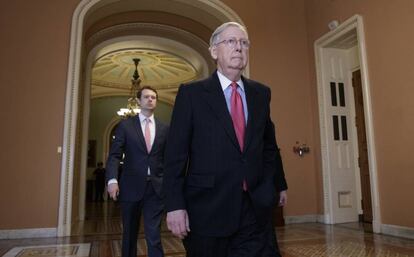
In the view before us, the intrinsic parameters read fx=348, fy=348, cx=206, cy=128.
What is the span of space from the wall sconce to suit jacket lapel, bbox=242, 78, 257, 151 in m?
4.61

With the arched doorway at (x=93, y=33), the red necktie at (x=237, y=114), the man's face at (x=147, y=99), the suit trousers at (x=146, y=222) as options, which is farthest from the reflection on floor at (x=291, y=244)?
the red necktie at (x=237, y=114)

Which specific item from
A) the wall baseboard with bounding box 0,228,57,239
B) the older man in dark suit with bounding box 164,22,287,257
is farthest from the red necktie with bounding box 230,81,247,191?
the wall baseboard with bounding box 0,228,57,239

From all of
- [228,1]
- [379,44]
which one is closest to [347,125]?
[379,44]

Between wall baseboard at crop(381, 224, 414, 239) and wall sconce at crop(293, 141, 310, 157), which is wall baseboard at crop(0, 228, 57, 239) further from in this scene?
wall baseboard at crop(381, 224, 414, 239)

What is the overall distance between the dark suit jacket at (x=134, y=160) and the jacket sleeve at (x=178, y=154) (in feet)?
4.29

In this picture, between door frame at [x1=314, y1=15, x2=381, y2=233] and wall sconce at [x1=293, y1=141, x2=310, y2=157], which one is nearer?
door frame at [x1=314, y1=15, x2=381, y2=233]

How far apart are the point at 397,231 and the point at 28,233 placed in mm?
4817

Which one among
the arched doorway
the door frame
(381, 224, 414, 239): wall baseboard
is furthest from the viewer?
the arched doorway

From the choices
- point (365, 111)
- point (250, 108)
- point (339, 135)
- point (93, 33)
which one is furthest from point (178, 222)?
point (93, 33)

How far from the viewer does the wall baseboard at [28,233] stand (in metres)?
4.64

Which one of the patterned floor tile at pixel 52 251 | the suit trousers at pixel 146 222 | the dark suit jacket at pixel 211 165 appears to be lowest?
the patterned floor tile at pixel 52 251

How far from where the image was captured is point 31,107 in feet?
16.3

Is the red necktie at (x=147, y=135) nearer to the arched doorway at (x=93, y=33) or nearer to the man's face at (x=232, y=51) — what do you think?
the man's face at (x=232, y=51)

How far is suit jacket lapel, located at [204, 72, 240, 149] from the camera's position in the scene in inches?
54.8
